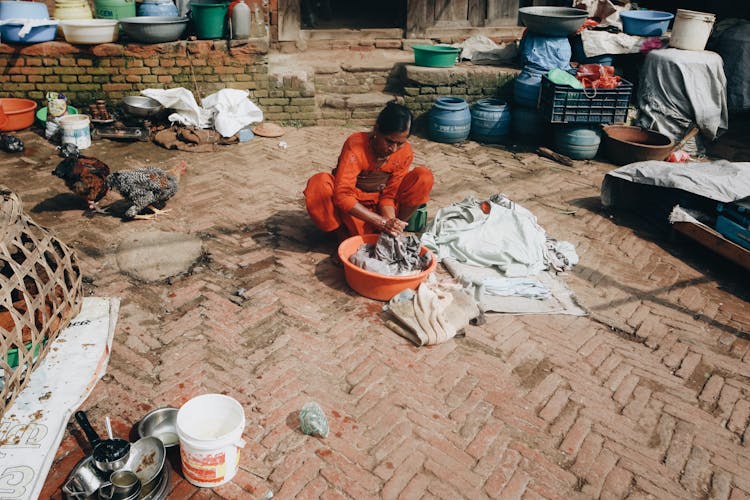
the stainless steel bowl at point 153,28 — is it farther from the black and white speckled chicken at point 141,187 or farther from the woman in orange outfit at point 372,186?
the woman in orange outfit at point 372,186

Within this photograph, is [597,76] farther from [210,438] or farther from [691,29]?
[210,438]

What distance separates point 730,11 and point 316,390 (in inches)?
358

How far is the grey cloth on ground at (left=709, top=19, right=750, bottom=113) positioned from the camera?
25.6 ft

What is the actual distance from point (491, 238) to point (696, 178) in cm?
214

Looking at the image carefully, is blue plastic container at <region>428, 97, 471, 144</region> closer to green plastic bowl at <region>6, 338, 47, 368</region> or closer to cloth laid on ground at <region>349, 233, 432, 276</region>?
cloth laid on ground at <region>349, 233, 432, 276</region>

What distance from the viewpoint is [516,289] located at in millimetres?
4461

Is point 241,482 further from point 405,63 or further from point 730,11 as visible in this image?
point 730,11

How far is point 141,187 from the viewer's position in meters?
5.06

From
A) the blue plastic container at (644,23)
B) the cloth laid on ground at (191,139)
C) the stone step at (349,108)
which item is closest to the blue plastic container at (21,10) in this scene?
the cloth laid on ground at (191,139)

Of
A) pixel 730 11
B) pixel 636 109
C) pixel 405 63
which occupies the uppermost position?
pixel 730 11

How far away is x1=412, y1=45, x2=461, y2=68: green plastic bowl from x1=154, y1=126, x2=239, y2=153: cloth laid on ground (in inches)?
114

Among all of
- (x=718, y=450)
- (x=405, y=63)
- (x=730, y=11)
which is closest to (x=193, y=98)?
(x=405, y=63)

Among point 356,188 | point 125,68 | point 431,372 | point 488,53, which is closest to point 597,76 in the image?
point 488,53

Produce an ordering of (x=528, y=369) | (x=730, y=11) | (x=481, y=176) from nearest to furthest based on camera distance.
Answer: (x=528, y=369)
(x=481, y=176)
(x=730, y=11)
